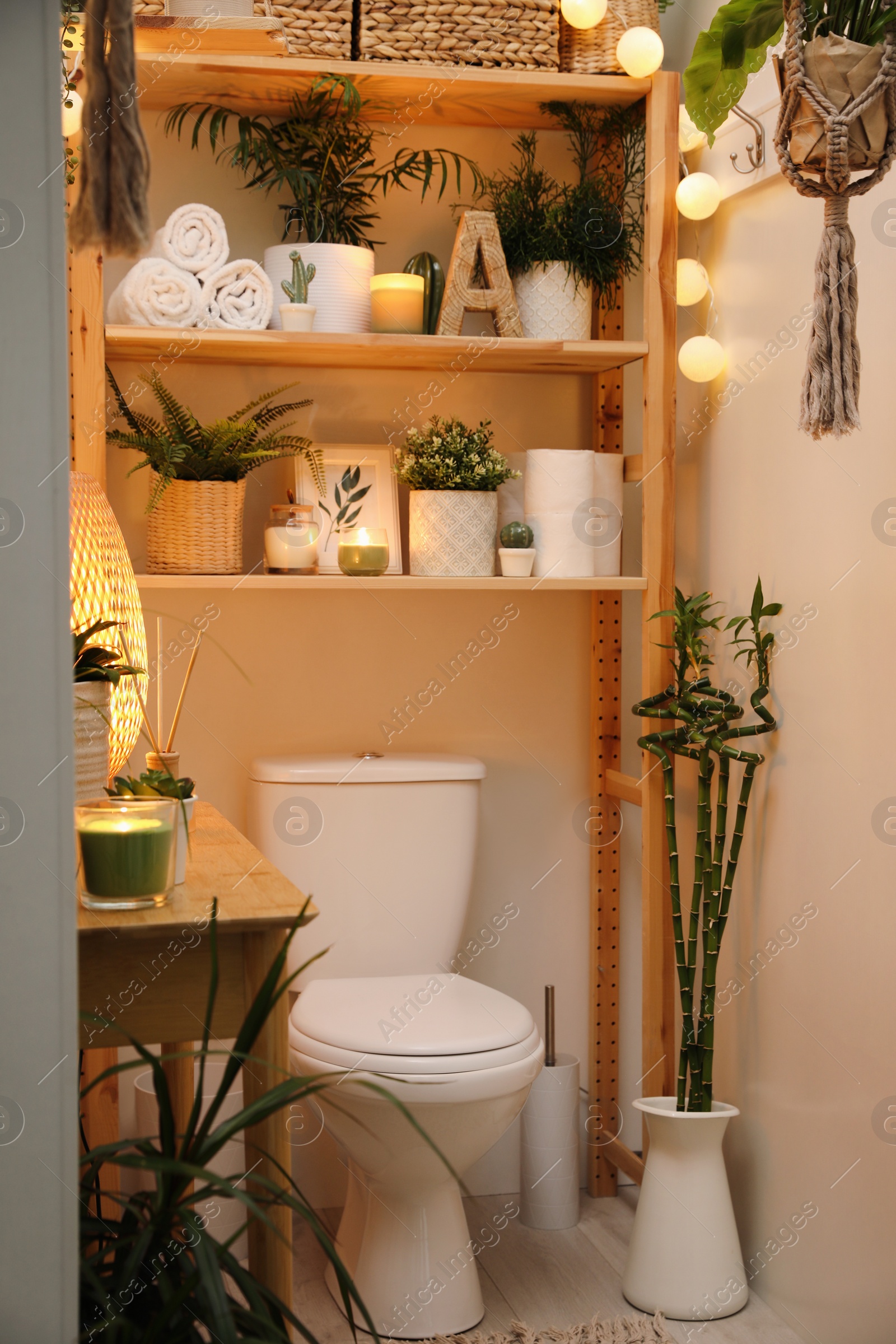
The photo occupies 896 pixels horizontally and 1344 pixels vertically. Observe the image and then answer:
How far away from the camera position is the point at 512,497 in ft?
7.70

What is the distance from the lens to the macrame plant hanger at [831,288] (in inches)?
54.6

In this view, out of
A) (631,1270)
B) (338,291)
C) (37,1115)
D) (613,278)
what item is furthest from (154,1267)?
(613,278)

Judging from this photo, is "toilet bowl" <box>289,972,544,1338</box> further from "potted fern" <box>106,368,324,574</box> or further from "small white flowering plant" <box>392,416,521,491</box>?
"small white flowering plant" <box>392,416,521,491</box>

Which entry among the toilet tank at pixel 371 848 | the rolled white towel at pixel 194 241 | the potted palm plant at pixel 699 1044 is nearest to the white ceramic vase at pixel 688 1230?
the potted palm plant at pixel 699 1044

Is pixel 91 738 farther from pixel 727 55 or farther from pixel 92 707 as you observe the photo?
pixel 727 55

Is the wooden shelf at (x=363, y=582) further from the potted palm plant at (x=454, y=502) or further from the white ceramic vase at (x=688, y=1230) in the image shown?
the white ceramic vase at (x=688, y=1230)

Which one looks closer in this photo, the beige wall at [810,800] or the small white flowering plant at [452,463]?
the beige wall at [810,800]

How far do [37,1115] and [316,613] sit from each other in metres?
1.58

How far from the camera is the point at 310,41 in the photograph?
2090 millimetres

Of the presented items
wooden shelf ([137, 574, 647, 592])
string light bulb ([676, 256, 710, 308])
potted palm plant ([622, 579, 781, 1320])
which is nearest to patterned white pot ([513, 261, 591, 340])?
string light bulb ([676, 256, 710, 308])

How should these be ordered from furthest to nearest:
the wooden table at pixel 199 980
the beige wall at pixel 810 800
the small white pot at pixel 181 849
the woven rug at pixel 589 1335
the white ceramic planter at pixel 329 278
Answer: the white ceramic planter at pixel 329 278, the woven rug at pixel 589 1335, the beige wall at pixel 810 800, the small white pot at pixel 181 849, the wooden table at pixel 199 980

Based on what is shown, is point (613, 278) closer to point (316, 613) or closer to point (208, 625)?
point (316, 613)

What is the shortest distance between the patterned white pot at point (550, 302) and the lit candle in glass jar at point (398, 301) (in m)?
0.19

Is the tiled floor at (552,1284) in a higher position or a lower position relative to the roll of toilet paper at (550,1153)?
lower
